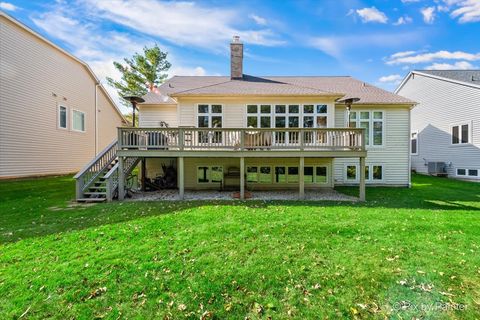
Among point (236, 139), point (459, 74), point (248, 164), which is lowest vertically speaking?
point (248, 164)

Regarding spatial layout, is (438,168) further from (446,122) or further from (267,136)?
(267,136)

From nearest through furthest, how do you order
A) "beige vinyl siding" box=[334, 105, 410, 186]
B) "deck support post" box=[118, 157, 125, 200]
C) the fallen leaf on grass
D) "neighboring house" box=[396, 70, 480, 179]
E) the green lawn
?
1. the green lawn
2. the fallen leaf on grass
3. "deck support post" box=[118, 157, 125, 200]
4. "beige vinyl siding" box=[334, 105, 410, 186]
5. "neighboring house" box=[396, 70, 480, 179]

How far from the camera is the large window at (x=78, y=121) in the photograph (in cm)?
1675

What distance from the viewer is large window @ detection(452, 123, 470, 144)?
14414mm

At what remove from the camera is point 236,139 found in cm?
941

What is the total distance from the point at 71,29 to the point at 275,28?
512 inches

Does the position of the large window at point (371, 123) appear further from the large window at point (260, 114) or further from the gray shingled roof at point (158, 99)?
the gray shingled roof at point (158, 99)

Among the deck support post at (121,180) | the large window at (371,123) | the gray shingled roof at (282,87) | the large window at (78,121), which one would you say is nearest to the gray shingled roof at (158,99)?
the gray shingled roof at (282,87)

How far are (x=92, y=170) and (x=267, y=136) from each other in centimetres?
701

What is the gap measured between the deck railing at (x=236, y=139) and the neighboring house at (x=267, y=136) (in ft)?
0.12

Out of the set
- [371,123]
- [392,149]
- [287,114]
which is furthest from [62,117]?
[392,149]

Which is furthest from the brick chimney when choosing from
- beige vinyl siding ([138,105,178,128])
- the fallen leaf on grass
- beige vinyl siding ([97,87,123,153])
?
beige vinyl siding ([97,87,123,153])

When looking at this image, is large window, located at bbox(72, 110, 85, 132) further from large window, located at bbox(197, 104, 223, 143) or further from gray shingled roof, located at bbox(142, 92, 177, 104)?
large window, located at bbox(197, 104, 223, 143)

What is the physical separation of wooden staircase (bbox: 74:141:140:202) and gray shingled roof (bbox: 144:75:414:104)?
3.81 m
